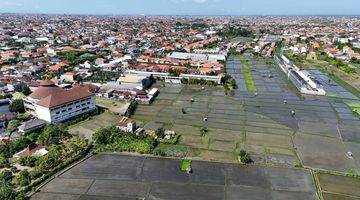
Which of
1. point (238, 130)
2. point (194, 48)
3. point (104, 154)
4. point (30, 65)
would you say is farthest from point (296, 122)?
point (194, 48)

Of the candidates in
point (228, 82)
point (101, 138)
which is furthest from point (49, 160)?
point (228, 82)

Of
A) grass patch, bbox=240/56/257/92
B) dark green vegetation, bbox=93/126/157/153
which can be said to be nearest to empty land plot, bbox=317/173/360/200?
dark green vegetation, bbox=93/126/157/153

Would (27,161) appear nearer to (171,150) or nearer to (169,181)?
(169,181)

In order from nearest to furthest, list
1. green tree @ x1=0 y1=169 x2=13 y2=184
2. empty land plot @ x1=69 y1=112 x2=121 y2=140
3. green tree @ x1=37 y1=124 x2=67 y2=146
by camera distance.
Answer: green tree @ x1=0 y1=169 x2=13 y2=184 → green tree @ x1=37 y1=124 x2=67 y2=146 → empty land plot @ x1=69 y1=112 x2=121 y2=140

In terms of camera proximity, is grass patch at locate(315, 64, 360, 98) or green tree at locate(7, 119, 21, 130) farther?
grass patch at locate(315, 64, 360, 98)

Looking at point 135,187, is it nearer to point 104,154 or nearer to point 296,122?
point 104,154

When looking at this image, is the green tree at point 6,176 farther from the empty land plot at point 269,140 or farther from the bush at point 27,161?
the empty land plot at point 269,140

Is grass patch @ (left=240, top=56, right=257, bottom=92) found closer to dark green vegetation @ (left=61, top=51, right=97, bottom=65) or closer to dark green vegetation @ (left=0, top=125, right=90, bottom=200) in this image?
dark green vegetation @ (left=0, top=125, right=90, bottom=200)
